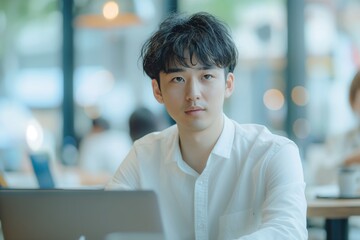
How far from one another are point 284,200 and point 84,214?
57 cm

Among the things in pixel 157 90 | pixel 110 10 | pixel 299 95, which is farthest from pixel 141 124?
pixel 299 95

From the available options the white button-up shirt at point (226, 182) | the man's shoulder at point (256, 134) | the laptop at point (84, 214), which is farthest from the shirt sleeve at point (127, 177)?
the laptop at point (84, 214)

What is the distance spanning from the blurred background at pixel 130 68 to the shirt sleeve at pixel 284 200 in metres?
4.70

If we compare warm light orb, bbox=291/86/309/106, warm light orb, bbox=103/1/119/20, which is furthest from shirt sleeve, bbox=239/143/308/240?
warm light orb, bbox=291/86/309/106

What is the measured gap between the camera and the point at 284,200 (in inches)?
82.0

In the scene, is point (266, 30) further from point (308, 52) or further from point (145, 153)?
point (145, 153)

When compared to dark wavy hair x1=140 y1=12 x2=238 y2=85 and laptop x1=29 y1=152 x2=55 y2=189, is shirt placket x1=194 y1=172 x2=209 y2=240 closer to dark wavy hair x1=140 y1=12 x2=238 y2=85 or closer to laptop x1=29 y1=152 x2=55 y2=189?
dark wavy hair x1=140 y1=12 x2=238 y2=85

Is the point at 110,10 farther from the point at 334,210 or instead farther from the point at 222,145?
the point at 222,145

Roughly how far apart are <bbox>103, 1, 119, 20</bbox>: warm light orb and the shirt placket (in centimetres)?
498

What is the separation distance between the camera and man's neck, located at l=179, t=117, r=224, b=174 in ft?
7.64

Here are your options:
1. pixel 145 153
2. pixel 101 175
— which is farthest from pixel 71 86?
pixel 145 153

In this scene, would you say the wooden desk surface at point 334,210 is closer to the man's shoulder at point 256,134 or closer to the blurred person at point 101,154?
the man's shoulder at point 256,134

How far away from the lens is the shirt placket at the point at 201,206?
229cm

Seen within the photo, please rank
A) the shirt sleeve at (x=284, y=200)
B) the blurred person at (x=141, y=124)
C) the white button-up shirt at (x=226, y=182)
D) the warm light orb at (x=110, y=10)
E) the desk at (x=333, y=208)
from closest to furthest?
the shirt sleeve at (x=284, y=200)
the white button-up shirt at (x=226, y=182)
the desk at (x=333, y=208)
the blurred person at (x=141, y=124)
the warm light orb at (x=110, y=10)
